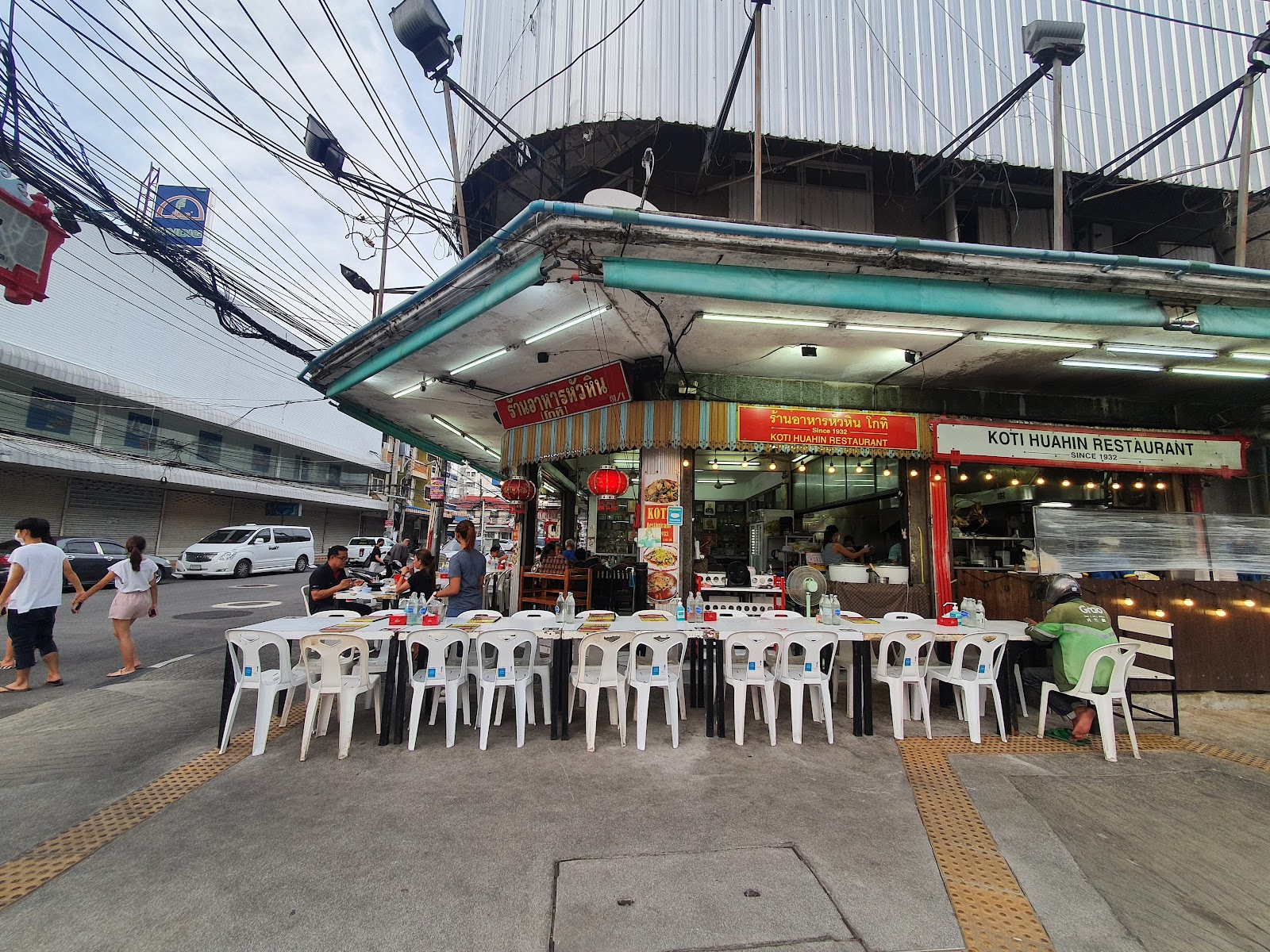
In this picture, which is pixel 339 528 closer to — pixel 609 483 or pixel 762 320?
pixel 609 483

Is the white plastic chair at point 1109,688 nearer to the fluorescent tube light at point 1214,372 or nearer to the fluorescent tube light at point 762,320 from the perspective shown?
the fluorescent tube light at point 762,320

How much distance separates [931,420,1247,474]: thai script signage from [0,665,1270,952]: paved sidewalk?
172 inches

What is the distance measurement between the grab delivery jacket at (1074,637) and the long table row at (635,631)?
26 centimetres

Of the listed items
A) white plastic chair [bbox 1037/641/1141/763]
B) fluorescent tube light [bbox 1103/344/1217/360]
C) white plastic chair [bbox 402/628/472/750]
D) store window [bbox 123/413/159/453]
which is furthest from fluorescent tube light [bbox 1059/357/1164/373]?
store window [bbox 123/413/159/453]

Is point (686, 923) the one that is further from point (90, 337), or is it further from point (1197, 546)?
point (90, 337)

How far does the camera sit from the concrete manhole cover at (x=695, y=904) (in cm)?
233

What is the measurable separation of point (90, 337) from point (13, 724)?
1724 cm

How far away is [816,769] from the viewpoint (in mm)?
4141

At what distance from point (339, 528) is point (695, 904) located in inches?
1418

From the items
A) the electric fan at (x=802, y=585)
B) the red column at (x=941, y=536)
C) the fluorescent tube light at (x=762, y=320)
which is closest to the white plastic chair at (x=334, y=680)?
the fluorescent tube light at (x=762, y=320)

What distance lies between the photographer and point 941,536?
8.26 metres

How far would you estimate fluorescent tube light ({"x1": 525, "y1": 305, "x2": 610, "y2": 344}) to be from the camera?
610 centimetres

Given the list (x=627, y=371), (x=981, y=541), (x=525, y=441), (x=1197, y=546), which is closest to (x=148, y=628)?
(x=525, y=441)

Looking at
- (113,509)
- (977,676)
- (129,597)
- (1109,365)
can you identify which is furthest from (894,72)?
(113,509)
